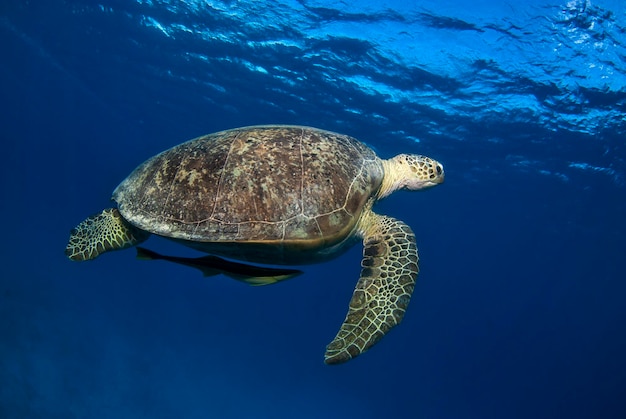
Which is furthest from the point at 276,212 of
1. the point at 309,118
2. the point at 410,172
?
the point at 309,118

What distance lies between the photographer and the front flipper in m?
3.12

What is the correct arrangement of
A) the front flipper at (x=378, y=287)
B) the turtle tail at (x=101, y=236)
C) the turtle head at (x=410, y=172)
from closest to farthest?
the front flipper at (x=378, y=287) < the turtle tail at (x=101, y=236) < the turtle head at (x=410, y=172)

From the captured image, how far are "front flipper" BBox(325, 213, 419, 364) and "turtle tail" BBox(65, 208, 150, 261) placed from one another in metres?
2.50

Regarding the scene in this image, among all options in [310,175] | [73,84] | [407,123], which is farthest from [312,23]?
[73,84]

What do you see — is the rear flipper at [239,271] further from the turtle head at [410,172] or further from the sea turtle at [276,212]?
the turtle head at [410,172]

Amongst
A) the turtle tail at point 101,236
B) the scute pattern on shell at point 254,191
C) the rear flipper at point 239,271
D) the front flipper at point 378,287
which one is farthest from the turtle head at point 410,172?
the turtle tail at point 101,236

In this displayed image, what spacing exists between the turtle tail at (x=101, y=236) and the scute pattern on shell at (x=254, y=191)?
421 millimetres

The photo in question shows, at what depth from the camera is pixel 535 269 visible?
2085 inches

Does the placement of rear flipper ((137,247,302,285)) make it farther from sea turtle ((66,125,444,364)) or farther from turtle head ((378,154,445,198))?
turtle head ((378,154,445,198))

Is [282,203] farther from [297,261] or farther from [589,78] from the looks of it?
[589,78]

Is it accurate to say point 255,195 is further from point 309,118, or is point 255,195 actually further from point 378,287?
point 309,118

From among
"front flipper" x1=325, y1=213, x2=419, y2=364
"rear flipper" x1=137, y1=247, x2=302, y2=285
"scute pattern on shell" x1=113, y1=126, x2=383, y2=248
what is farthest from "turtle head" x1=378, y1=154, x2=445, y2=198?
"rear flipper" x1=137, y1=247, x2=302, y2=285

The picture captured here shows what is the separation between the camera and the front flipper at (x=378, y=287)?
312cm

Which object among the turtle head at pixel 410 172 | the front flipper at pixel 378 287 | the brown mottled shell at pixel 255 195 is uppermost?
the turtle head at pixel 410 172
